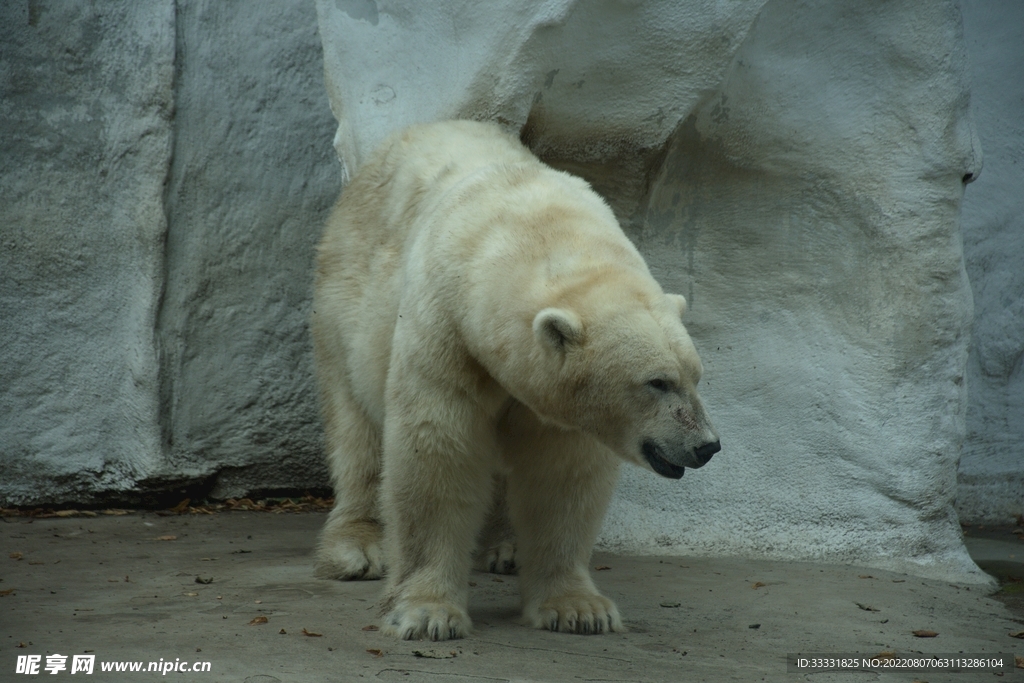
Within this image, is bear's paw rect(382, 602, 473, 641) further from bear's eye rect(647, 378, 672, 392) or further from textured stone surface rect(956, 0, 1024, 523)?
textured stone surface rect(956, 0, 1024, 523)

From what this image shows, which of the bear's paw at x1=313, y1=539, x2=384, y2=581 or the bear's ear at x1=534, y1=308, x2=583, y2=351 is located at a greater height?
the bear's ear at x1=534, y1=308, x2=583, y2=351

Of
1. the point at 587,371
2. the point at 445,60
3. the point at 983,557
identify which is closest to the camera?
the point at 587,371

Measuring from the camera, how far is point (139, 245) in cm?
625

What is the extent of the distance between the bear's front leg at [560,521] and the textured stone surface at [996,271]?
3828 mm

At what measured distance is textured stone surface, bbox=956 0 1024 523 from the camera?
6996mm

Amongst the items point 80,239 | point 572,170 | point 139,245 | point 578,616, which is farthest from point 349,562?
point 80,239

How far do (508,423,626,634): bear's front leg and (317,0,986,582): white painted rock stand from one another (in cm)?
159

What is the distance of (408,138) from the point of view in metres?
5.16

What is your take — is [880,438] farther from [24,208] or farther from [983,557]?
[24,208]

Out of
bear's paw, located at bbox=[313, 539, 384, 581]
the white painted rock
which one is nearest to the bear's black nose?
bear's paw, located at bbox=[313, 539, 384, 581]

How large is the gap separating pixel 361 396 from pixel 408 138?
129 cm

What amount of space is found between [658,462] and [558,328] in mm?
567

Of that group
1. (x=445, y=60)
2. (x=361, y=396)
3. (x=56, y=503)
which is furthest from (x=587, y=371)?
(x=56, y=503)

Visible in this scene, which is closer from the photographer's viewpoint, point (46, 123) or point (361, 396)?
point (361, 396)
